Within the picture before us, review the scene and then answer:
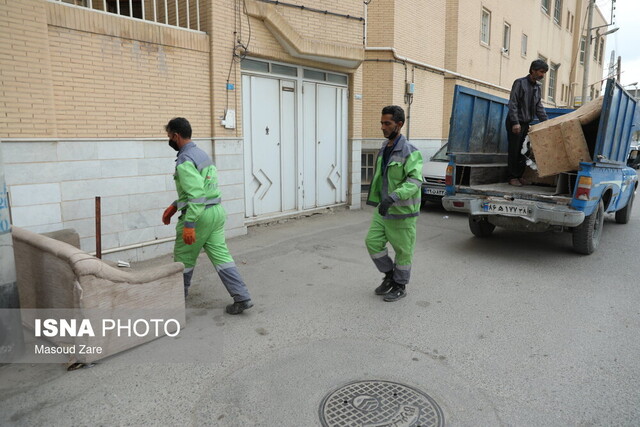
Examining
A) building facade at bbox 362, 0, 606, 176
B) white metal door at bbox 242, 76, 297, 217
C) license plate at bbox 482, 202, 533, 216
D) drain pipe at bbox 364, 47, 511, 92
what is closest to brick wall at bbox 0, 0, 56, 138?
white metal door at bbox 242, 76, 297, 217

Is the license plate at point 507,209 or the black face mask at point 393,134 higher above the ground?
the black face mask at point 393,134

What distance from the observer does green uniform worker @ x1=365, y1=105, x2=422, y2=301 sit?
4.55m

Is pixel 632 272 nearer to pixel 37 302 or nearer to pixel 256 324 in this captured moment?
pixel 256 324

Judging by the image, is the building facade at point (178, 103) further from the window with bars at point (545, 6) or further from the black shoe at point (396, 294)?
the window with bars at point (545, 6)

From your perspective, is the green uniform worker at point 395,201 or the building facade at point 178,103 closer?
the green uniform worker at point 395,201

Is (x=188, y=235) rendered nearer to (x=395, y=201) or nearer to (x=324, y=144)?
(x=395, y=201)

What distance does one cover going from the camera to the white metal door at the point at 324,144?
9.33m

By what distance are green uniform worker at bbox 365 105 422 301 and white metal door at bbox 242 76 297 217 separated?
3773 mm

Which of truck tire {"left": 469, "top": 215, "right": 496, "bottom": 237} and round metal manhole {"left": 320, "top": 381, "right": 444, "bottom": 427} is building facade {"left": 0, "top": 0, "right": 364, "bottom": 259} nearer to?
truck tire {"left": 469, "top": 215, "right": 496, "bottom": 237}

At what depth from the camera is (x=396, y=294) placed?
16.3 feet

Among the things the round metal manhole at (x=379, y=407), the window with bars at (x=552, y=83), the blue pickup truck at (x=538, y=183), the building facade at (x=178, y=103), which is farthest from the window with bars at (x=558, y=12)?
the round metal manhole at (x=379, y=407)

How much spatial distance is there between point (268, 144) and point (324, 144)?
62.3 inches

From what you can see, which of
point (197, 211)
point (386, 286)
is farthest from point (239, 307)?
point (386, 286)

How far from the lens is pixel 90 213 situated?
584 centimetres
